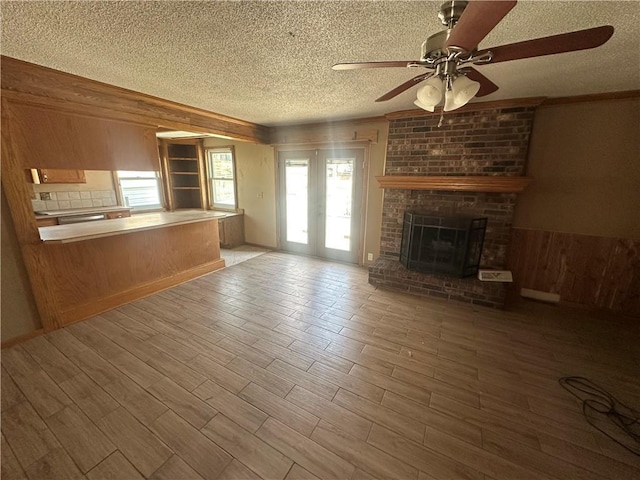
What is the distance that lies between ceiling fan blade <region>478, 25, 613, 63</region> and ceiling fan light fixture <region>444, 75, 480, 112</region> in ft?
0.48

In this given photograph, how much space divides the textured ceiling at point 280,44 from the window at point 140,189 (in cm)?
324

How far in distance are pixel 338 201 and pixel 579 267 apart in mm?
3269

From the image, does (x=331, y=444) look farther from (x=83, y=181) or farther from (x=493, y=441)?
(x=83, y=181)

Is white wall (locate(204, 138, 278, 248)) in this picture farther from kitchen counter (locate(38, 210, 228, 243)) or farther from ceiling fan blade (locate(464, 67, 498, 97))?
ceiling fan blade (locate(464, 67, 498, 97))

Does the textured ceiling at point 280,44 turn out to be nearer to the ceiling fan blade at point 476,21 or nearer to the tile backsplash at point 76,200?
the ceiling fan blade at point 476,21

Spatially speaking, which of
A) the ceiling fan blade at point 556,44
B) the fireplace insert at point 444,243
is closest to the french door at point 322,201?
the fireplace insert at point 444,243

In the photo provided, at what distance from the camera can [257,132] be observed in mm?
4449

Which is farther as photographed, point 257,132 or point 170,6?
point 257,132

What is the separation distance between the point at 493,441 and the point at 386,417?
62 centimetres

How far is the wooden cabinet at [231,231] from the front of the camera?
5.24 metres

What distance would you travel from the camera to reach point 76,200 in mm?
4441

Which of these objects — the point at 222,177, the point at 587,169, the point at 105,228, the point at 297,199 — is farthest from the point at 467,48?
the point at 222,177

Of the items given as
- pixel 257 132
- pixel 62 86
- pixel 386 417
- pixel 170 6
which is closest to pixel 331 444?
pixel 386 417

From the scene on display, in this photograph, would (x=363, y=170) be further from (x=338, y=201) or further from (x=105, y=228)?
(x=105, y=228)
